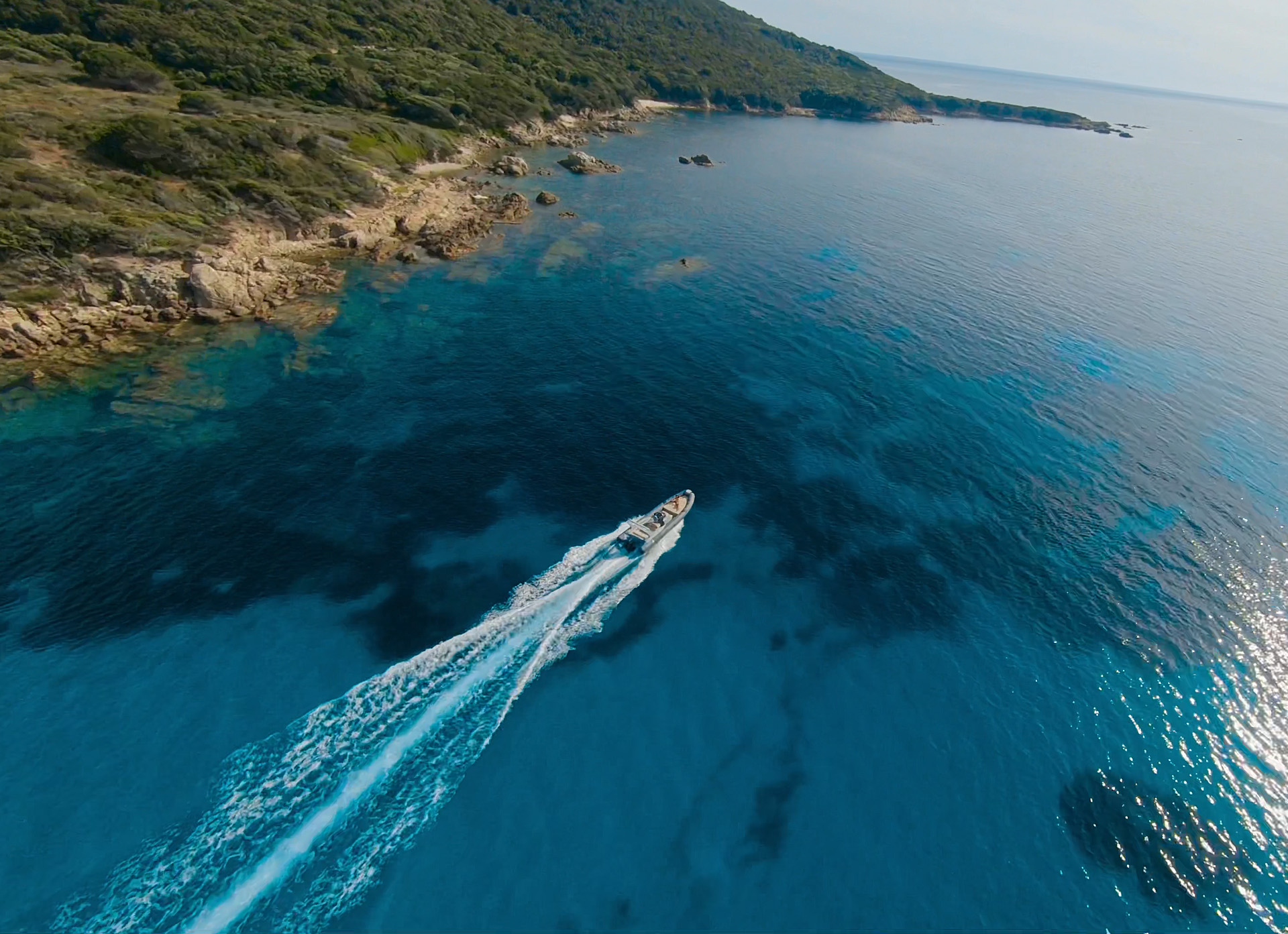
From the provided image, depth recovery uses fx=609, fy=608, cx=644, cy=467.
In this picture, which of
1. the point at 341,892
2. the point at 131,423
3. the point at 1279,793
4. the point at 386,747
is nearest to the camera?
the point at 341,892

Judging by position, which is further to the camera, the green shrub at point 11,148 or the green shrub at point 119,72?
the green shrub at point 119,72

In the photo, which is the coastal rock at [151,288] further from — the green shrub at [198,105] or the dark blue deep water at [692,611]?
the green shrub at [198,105]

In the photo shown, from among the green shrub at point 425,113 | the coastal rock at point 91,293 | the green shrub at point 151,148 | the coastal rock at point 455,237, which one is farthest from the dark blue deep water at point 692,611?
the green shrub at point 425,113

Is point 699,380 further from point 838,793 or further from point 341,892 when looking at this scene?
point 341,892

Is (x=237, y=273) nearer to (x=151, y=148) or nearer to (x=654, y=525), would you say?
(x=151, y=148)

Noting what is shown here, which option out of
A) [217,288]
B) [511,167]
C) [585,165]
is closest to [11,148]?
[217,288]

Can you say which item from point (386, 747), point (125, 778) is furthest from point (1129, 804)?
point (125, 778)

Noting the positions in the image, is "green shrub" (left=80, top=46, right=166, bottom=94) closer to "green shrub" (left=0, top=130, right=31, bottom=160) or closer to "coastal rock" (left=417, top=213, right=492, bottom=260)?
"green shrub" (left=0, top=130, right=31, bottom=160)
